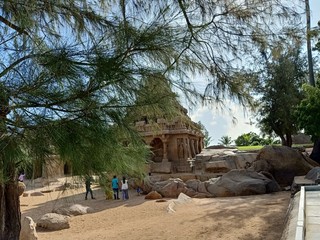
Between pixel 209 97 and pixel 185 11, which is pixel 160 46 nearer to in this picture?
pixel 185 11

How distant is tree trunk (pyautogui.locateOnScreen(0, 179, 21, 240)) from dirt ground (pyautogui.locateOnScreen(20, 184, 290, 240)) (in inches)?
38.1

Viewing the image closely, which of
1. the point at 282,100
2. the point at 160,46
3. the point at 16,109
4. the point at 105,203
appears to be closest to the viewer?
the point at 16,109

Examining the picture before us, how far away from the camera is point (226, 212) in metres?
7.99

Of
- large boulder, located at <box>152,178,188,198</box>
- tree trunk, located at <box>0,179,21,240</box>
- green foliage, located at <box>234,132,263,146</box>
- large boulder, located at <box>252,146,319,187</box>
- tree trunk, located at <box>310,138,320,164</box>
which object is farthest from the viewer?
green foliage, located at <box>234,132,263,146</box>

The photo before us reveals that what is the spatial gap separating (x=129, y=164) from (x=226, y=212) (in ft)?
19.1

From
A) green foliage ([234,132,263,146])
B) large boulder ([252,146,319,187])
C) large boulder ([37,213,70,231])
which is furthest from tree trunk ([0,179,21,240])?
green foliage ([234,132,263,146])

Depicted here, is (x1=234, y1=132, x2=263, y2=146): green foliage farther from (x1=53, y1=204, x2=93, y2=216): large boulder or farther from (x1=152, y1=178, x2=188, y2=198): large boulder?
(x1=53, y1=204, x2=93, y2=216): large boulder

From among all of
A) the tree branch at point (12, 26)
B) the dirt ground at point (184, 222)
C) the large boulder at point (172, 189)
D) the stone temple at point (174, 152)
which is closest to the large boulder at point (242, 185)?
the large boulder at point (172, 189)

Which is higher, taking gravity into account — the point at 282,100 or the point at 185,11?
the point at 282,100

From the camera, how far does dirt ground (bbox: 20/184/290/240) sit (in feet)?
20.2

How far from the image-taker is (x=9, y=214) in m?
3.68

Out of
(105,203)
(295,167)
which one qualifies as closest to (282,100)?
(295,167)

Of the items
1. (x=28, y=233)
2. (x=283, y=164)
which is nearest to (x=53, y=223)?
(x=28, y=233)

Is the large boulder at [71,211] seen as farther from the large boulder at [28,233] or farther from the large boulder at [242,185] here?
the large boulder at [242,185]
